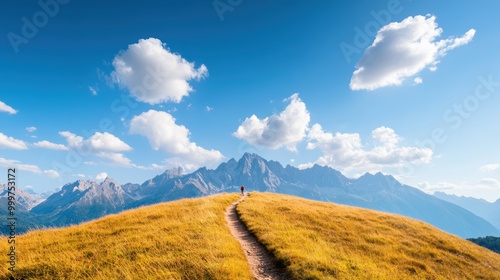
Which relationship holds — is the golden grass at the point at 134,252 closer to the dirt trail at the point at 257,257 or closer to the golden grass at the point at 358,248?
the dirt trail at the point at 257,257

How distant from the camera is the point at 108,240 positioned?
18375mm

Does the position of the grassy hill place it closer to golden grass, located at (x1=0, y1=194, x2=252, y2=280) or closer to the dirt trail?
golden grass, located at (x1=0, y1=194, x2=252, y2=280)

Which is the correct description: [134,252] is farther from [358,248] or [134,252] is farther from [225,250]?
[358,248]

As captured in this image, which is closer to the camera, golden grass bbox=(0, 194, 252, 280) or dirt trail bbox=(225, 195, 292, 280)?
golden grass bbox=(0, 194, 252, 280)

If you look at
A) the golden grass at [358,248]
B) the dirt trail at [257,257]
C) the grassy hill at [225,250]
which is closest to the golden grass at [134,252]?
the grassy hill at [225,250]

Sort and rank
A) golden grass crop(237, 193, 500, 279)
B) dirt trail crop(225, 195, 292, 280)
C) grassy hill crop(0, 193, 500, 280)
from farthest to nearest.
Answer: golden grass crop(237, 193, 500, 279), dirt trail crop(225, 195, 292, 280), grassy hill crop(0, 193, 500, 280)

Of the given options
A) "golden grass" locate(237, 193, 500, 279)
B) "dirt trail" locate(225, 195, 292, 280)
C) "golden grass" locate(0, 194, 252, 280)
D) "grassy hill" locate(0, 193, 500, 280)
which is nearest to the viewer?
"golden grass" locate(0, 194, 252, 280)

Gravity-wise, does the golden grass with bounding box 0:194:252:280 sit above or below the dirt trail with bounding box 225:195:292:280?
above

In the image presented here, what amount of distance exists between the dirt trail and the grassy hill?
23.4 inches

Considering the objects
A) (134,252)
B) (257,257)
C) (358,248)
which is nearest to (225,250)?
(257,257)

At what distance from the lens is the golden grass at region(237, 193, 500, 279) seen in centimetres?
1565

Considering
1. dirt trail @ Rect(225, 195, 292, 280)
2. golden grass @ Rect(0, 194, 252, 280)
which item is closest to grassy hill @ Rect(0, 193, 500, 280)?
golden grass @ Rect(0, 194, 252, 280)

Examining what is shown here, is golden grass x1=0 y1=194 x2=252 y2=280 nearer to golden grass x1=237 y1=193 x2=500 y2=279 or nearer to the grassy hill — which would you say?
the grassy hill

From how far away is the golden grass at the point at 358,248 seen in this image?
15.6 m
